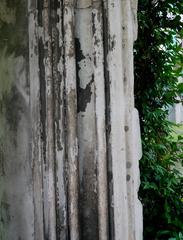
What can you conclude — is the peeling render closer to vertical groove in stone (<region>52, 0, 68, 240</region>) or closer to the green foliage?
vertical groove in stone (<region>52, 0, 68, 240</region>)

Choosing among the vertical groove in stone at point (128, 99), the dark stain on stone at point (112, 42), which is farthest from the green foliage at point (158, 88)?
the dark stain on stone at point (112, 42)

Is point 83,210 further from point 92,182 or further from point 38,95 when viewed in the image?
point 38,95

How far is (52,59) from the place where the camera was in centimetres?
79

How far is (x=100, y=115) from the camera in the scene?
2.59 ft

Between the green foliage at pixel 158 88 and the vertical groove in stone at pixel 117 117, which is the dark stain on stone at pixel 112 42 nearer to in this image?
the vertical groove in stone at pixel 117 117

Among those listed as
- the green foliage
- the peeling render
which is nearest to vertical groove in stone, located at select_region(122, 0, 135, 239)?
the peeling render

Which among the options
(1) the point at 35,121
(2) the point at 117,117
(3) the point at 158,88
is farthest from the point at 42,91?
(3) the point at 158,88

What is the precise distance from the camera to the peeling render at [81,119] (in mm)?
785

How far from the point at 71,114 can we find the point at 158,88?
1.34 metres

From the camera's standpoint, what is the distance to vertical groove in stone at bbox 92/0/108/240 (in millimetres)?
782

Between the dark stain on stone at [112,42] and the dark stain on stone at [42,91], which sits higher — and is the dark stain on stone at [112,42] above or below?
above

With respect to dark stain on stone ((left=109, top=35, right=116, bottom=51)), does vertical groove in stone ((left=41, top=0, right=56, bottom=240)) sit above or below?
below

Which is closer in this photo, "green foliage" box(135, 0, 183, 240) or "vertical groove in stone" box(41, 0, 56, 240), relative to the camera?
"vertical groove in stone" box(41, 0, 56, 240)

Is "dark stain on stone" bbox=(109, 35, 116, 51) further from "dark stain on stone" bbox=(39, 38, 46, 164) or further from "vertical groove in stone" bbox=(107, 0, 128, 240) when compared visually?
"dark stain on stone" bbox=(39, 38, 46, 164)
